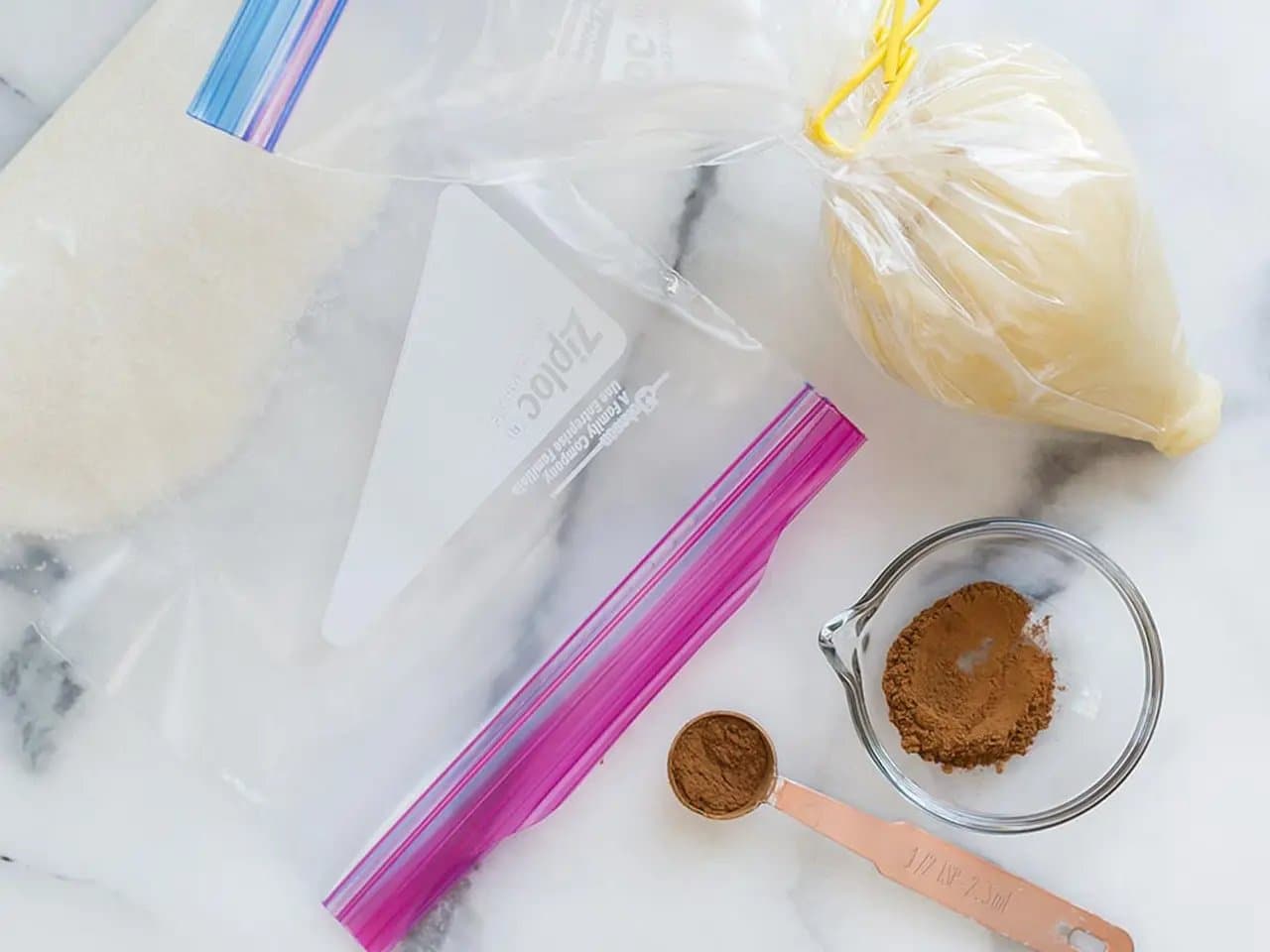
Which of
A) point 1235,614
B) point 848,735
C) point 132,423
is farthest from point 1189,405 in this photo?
point 132,423

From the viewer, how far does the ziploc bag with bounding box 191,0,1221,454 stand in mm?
532

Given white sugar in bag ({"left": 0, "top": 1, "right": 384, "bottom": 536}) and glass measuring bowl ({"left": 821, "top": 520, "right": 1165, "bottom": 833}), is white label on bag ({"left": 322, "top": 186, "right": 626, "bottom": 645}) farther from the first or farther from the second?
glass measuring bowl ({"left": 821, "top": 520, "right": 1165, "bottom": 833})

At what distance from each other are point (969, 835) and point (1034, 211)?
0.37 m

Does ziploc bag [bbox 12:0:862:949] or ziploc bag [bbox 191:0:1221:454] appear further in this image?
ziploc bag [bbox 12:0:862:949]

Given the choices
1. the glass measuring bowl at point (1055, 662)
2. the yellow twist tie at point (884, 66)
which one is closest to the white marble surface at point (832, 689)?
the glass measuring bowl at point (1055, 662)

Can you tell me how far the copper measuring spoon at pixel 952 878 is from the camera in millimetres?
701

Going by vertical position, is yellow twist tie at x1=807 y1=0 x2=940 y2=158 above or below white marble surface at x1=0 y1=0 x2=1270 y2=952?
above

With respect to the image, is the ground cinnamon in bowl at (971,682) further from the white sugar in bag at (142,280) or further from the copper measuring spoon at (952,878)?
the white sugar in bag at (142,280)

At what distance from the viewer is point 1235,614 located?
2.35ft

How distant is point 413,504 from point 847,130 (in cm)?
30

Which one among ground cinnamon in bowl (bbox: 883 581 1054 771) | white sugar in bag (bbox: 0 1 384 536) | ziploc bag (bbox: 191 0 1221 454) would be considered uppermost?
ziploc bag (bbox: 191 0 1221 454)

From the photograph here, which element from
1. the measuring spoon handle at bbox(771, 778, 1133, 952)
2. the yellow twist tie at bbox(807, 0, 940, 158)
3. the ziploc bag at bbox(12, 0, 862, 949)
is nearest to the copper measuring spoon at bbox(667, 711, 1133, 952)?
the measuring spoon handle at bbox(771, 778, 1133, 952)

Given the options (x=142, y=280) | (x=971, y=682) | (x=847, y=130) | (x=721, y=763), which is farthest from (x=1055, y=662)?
(x=142, y=280)

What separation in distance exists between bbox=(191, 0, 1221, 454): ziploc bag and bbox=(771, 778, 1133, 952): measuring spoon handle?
0.82 ft
